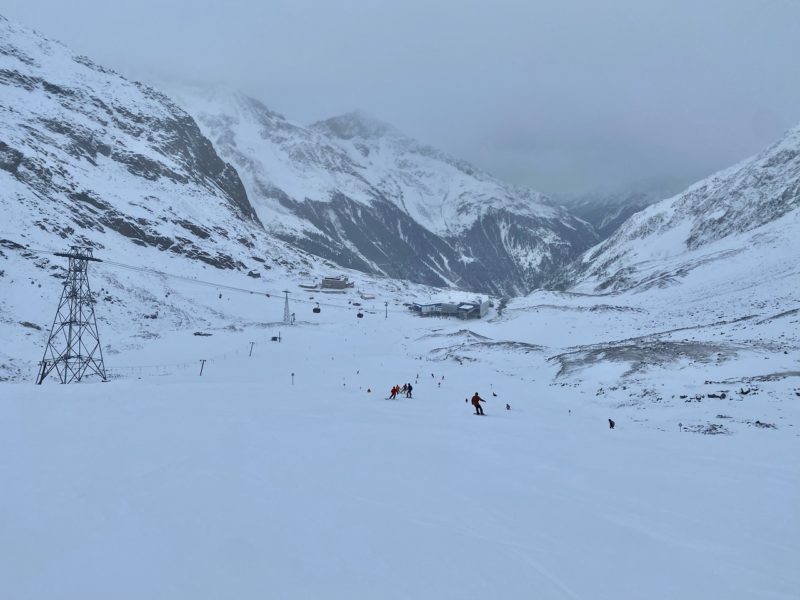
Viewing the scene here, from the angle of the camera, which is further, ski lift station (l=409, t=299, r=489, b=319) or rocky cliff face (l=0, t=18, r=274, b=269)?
ski lift station (l=409, t=299, r=489, b=319)

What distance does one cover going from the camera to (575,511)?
340 inches

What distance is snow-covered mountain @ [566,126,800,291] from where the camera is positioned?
329 feet

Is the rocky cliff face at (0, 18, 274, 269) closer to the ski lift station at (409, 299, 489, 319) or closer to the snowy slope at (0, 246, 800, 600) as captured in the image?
the ski lift station at (409, 299, 489, 319)

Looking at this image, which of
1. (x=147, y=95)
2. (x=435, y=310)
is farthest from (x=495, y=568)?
(x=147, y=95)

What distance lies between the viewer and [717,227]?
134m

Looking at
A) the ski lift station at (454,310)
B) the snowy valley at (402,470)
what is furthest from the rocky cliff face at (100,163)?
the ski lift station at (454,310)

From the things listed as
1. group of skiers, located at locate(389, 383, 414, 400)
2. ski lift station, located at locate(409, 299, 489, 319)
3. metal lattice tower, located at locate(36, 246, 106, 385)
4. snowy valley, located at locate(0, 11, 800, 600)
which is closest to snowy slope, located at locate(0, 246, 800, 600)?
snowy valley, located at locate(0, 11, 800, 600)

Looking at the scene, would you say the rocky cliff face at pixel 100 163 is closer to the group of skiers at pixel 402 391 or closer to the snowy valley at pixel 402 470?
the snowy valley at pixel 402 470

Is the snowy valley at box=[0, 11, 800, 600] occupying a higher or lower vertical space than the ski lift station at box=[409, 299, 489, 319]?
lower

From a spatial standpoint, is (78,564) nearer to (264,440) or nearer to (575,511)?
(264,440)

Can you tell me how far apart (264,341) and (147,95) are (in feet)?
481

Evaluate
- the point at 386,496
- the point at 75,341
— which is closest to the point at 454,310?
the point at 75,341

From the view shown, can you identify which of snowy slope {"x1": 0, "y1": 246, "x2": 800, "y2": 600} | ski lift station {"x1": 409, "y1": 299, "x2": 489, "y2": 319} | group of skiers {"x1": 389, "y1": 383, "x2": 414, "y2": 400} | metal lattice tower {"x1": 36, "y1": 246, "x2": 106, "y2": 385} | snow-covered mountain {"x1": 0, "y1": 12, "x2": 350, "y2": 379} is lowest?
snowy slope {"x1": 0, "y1": 246, "x2": 800, "y2": 600}

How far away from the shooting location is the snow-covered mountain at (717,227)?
100312 millimetres
